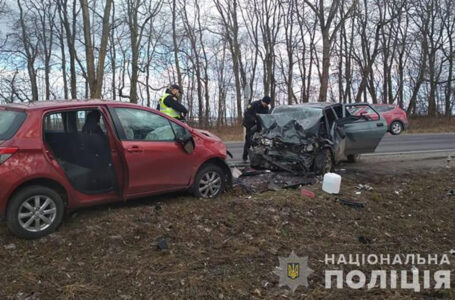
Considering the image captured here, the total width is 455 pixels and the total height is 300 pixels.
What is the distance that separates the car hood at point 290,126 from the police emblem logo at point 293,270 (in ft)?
13.7

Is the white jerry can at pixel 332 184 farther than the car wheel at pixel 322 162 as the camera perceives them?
No

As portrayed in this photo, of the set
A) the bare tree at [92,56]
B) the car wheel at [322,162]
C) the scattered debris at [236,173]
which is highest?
the bare tree at [92,56]

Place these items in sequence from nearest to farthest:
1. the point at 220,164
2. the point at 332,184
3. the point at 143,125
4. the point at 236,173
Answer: the point at 143,125 < the point at 220,164 < the point at 332,184 < the point at 236,173

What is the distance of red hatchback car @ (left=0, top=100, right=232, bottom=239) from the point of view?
4016 mm

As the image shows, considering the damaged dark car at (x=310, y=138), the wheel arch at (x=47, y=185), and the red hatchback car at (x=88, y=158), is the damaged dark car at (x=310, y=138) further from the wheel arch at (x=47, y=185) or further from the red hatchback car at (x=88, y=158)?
the wheel arch at (x=47, y=185)

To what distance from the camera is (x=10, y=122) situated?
13.7 ft

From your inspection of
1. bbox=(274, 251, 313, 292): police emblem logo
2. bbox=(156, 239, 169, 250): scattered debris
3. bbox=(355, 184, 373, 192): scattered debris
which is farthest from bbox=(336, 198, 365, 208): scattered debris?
bbox=(156, 239, 169, 250): scattered debris

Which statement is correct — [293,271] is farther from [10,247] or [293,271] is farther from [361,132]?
[361,132]

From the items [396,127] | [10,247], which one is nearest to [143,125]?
[10,247]

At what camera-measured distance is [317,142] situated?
25.4 feet

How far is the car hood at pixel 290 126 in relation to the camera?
307 inches

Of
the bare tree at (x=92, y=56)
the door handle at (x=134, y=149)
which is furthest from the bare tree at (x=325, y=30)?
the door handle at (x=134, y=149)

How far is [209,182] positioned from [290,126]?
2.83 meters

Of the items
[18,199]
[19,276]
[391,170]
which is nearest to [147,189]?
[18,199]
